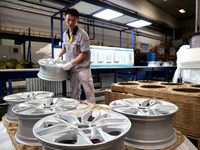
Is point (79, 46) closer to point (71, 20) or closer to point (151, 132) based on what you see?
point (71, 20)

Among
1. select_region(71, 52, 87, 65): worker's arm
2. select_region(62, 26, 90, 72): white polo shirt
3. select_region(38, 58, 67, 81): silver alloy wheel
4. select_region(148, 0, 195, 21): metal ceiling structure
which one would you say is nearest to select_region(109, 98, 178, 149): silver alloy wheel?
select_region(38, 58, 67, 81): silver alloy wheel

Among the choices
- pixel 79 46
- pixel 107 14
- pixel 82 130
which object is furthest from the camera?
pixel 107 14

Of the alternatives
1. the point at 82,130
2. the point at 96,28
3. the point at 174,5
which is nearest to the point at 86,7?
the point at 82,130

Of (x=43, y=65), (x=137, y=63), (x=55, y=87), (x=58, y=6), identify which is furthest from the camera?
(x=137, y=63)

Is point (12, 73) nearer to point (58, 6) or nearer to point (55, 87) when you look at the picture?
point (55, 87)

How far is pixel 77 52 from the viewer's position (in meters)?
2.01

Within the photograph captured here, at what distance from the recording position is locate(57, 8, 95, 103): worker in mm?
1862

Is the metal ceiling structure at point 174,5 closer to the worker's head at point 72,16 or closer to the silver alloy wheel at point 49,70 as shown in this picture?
the worker's head at point 72,16

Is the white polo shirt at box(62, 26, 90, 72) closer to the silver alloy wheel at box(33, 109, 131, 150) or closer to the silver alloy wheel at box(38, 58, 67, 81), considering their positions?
the silver alloy wheel at box(38, 58, 67, 81)

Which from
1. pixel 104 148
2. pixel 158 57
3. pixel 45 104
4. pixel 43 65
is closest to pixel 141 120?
pixel 104 148

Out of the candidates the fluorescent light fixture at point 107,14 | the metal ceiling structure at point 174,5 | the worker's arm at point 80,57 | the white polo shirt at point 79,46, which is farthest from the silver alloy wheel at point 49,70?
the metal ceiling structure at point 174,5

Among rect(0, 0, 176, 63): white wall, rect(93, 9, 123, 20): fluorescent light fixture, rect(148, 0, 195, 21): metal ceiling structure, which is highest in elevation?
rect(148, 0, 195, 21): metal ceiling structure

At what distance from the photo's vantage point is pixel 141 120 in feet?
1.73

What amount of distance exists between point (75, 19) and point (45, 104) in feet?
4.57
